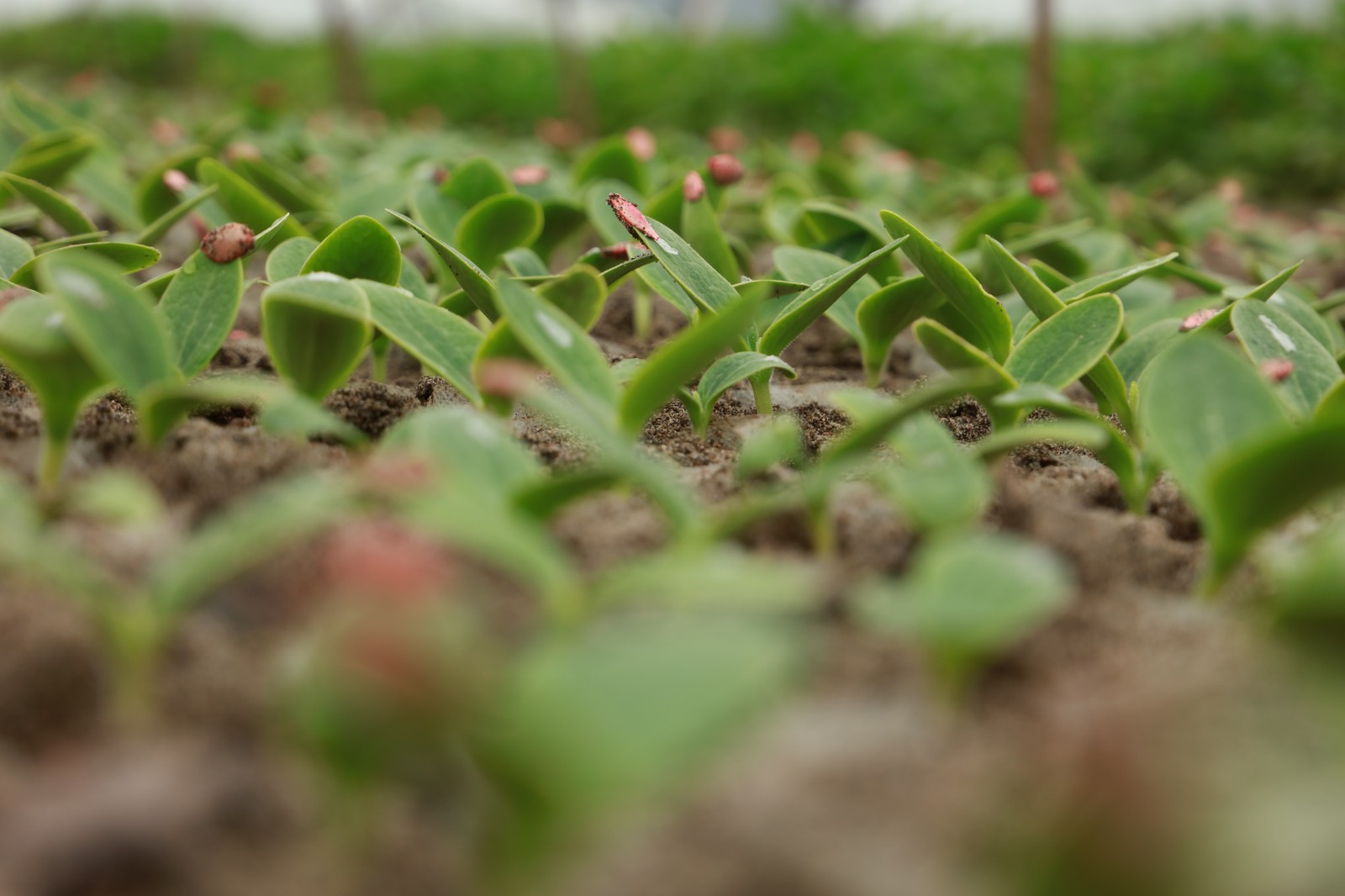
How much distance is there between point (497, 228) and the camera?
1228mm

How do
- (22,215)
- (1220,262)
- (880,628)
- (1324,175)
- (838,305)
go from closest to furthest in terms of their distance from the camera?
(880,628), (838,305), (22,215), (1220,262), (1324,175)

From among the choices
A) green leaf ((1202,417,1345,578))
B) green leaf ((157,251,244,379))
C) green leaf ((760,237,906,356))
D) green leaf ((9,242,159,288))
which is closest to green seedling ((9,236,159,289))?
green leaf ((9,242,159,288))

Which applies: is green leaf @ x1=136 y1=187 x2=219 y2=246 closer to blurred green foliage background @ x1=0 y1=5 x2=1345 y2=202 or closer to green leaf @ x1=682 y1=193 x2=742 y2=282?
green leaf @ x1=682 y1=193 x2=742 y2=282

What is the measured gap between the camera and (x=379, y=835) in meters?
0.48

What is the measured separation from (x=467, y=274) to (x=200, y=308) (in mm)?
221

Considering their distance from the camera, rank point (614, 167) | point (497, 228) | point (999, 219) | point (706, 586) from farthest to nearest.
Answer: point (614, 167), point (999, 219), point (497, 228), point (706, 586)

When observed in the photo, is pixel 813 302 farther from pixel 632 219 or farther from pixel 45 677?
pixel 45 677

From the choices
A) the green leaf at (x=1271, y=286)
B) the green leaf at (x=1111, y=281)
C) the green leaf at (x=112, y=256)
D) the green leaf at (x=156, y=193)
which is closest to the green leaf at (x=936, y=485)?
the green leaf at (x=1111, y=281)

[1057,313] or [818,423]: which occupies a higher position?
[1057,313]

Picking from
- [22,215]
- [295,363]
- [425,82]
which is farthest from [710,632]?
[425,82]

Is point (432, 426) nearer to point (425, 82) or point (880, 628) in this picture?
point (880, 628)

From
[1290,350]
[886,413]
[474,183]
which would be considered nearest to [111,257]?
[474,183]

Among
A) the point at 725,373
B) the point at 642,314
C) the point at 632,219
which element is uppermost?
the point at 632,219

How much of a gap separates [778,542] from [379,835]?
1.16 ft
